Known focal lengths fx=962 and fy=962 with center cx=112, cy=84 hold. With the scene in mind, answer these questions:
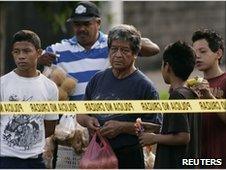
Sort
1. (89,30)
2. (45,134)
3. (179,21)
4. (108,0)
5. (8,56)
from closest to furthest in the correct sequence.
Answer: (45,134)
(89,30)
(108,0)
(8,56)
(179,21)

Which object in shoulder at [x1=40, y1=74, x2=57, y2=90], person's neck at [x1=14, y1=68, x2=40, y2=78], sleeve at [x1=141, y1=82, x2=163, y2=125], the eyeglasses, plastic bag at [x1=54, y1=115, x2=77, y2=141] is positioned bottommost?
plastic bag at [x1=54, y1=115, x2=77, y2=141]

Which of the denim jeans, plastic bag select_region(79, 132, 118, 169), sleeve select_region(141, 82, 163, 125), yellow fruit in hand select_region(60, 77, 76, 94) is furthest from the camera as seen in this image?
yellow fruit in hand select_region(60, 77, 76, 94)

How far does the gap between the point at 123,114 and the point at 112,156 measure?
31cm

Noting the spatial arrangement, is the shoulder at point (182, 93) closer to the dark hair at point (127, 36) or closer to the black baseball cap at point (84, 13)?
the dark hair at point (127, 36)

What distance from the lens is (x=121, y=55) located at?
657 cm

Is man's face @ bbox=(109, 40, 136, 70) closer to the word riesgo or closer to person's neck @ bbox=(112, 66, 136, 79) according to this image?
person's neck @ bbox=(112, 66, 136, 79)

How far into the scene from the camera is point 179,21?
17016 mm

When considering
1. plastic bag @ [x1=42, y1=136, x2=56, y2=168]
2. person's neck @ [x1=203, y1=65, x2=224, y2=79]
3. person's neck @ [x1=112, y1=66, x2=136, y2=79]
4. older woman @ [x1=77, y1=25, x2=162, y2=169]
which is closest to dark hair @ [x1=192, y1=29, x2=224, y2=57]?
person's neck @ [x1=203, y1=65, x2=224, y2=79]

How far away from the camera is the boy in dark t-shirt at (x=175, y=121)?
6387 millimetres

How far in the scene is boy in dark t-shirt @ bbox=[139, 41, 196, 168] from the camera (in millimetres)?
6387

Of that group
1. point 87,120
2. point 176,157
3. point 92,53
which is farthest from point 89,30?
point 176,157

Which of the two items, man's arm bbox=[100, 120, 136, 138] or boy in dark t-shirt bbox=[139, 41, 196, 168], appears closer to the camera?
boy in dark t-shirt bbox=[139, 41, 196, 168]

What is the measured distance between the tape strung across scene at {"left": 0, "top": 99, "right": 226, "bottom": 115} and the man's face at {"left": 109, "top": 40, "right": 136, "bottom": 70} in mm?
247

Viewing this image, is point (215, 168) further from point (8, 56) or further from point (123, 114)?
point (8, 56)
